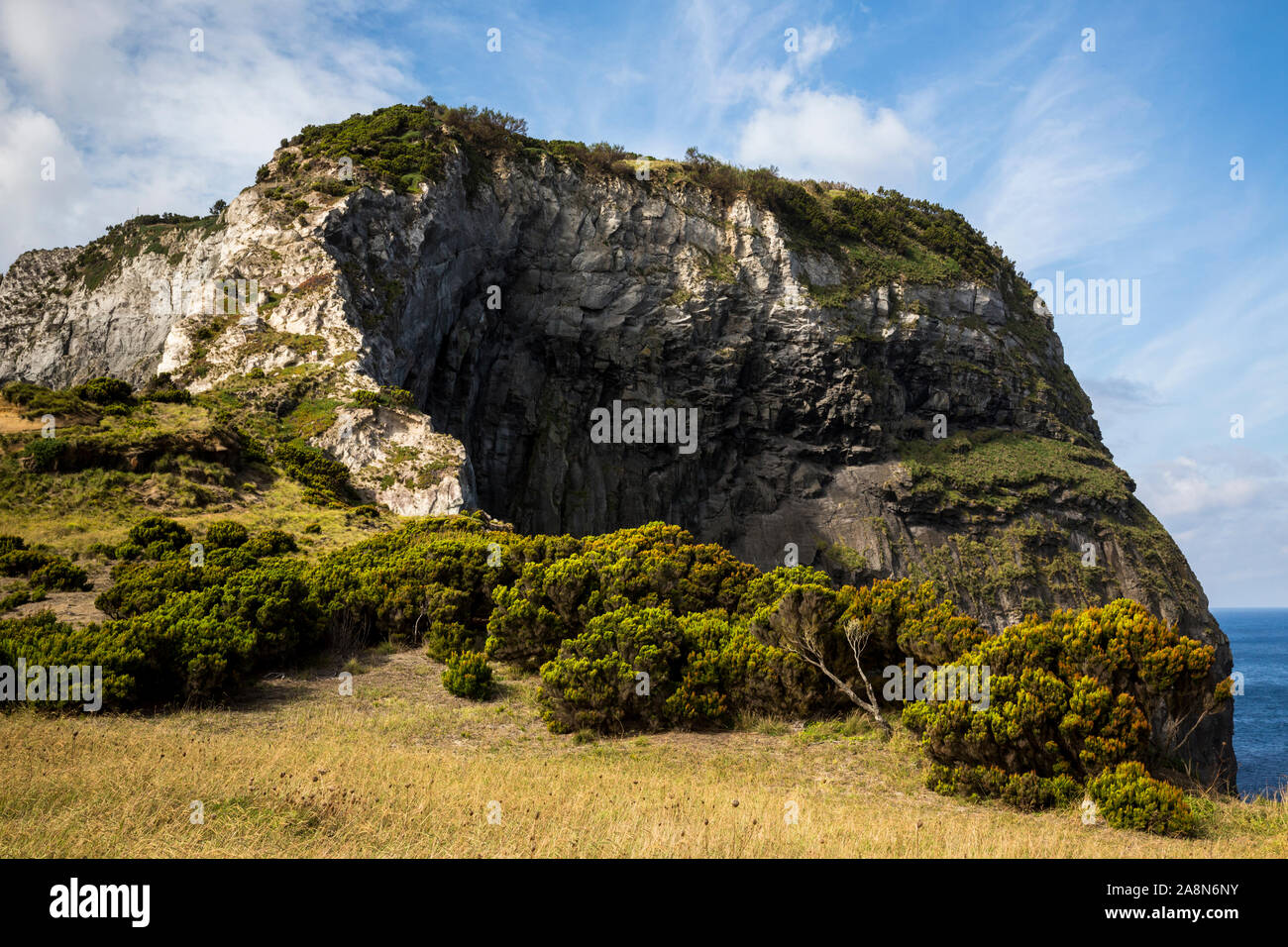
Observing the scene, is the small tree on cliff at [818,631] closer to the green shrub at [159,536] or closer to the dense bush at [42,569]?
the dense bush at [42,569]

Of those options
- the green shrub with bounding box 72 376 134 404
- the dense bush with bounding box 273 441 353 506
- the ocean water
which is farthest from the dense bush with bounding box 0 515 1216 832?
the ocean water

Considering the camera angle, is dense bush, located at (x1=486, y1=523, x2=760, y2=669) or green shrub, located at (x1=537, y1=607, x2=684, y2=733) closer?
green shrub, located at (x1=537, y1=607, x2=684, y2=733)

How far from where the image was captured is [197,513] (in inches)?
1032

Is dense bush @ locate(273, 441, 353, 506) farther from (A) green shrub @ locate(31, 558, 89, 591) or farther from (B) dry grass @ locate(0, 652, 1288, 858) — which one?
(B) dry grass @ locate(0, 652, 1288, 858)

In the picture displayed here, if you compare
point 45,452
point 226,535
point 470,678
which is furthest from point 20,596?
point 45,452

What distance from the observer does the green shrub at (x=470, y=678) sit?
15.0 metres

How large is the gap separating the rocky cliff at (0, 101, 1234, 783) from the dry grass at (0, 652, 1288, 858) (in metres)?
41.2

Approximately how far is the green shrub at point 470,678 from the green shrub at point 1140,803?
10.7 m

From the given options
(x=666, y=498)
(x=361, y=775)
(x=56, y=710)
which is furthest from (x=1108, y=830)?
(x=666, y=498)

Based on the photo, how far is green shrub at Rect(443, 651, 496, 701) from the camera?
14953mm

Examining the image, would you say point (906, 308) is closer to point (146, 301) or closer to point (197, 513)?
point (197, 513)

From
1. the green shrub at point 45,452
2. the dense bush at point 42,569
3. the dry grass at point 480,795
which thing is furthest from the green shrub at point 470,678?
the green shrub at point 45,452

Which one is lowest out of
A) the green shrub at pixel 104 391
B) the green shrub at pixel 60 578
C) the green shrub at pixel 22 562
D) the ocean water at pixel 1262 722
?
the ocean water at pixel 1262 722

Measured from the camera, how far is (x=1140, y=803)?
29.2 feet
